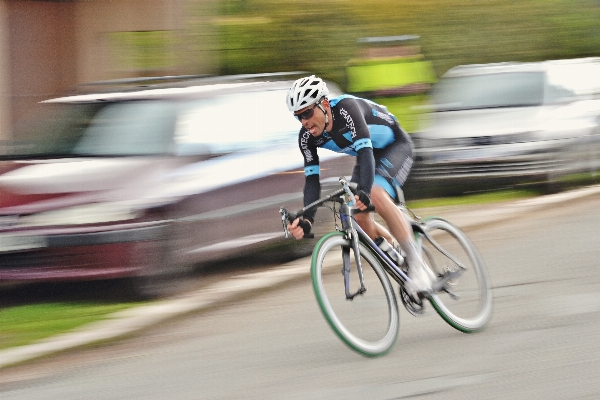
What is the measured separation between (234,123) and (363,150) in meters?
3.71


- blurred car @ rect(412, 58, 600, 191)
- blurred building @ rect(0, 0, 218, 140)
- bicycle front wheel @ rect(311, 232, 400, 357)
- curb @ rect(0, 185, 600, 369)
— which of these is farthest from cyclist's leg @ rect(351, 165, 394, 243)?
blurred building @ rect(0, 0, 218, 140)

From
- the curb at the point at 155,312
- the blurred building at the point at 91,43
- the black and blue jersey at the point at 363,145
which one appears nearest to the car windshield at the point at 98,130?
the curb at the point at 155,312

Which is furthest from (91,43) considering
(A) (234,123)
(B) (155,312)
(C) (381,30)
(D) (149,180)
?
(B) (155,312)

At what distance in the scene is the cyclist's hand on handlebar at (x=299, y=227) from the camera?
677 cm

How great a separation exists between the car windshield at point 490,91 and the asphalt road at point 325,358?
5969mm

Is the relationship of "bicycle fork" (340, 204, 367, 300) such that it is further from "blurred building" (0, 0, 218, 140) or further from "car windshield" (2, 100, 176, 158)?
"blurred building" (0, 0, 218, 140)

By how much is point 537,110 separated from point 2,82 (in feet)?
28.9

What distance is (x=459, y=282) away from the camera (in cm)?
762

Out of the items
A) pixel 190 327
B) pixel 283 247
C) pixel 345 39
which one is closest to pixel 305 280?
pixel 283 247

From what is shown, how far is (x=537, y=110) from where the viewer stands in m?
14.9

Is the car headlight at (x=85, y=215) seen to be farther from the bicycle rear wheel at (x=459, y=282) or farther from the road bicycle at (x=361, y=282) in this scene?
the bicycle rear wheel at (x=459, y=282)

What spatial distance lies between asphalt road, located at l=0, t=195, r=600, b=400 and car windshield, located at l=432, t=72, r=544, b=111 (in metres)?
5.97

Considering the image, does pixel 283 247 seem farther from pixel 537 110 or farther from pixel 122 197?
pixel 537 110

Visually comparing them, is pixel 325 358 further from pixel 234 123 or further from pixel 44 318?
pixel 234 123
